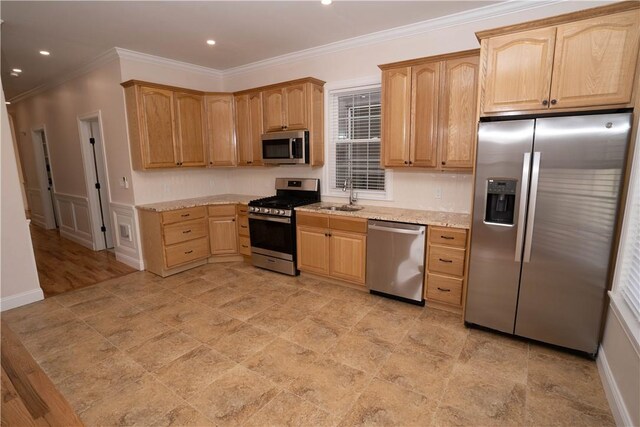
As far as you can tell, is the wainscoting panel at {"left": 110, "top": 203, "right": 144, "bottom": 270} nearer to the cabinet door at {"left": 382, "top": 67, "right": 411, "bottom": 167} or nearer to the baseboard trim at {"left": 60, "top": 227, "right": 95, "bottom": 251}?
the baseboard trim at {"left": 60, "top": 227, "right": 95, "bottom": 251}

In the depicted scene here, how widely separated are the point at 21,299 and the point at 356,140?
4124 mm

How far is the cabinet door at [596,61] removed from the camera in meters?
2.09

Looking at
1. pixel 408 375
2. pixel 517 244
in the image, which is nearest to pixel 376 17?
pixel 517 244

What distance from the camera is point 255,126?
4.53 meters

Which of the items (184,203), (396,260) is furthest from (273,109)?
(396,260)

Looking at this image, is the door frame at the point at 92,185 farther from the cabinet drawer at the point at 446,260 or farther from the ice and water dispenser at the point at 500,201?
the ice and water dispenser at the point at 500,201

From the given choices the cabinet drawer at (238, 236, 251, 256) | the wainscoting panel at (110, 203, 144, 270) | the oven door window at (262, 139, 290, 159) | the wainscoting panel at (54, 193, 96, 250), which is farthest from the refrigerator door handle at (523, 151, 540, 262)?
the wainscoting panel at (54, 193, 96, 250)

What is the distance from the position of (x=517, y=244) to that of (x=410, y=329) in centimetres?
113

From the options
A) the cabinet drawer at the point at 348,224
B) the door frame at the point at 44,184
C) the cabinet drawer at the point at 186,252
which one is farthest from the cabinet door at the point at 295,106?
the door frame at the point at 44,184

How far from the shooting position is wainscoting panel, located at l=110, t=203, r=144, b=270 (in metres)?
4.41

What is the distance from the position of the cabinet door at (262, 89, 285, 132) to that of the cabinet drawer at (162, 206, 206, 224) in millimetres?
1449

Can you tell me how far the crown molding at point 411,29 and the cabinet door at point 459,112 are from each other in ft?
1.78

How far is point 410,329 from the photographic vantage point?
2848mm

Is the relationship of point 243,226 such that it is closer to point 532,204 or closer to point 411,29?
point 411,29
